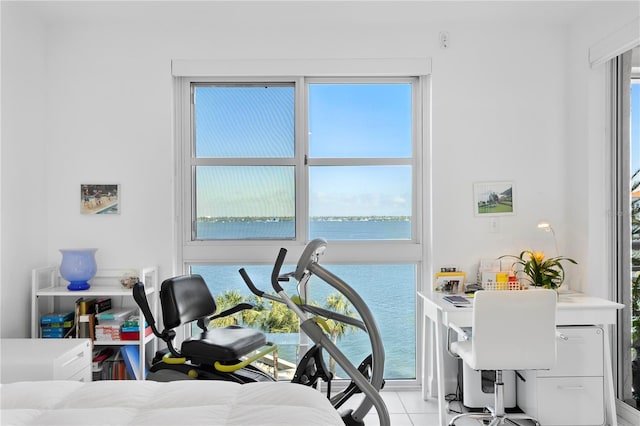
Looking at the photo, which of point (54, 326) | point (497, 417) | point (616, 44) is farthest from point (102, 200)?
point (616, 44)

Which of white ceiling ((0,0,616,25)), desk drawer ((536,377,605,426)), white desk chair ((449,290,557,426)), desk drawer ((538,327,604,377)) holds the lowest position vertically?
desk drawer ((536,377,605,426))

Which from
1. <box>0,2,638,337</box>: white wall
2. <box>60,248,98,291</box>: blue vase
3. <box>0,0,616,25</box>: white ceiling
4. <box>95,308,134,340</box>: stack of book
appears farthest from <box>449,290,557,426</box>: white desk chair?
<box>60,248,98,291</box>: blue vase

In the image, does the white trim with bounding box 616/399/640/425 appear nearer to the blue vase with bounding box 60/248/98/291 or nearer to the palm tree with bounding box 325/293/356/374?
the palm tree with bounding box 325/293/356/374

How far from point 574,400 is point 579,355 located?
0.88 feet

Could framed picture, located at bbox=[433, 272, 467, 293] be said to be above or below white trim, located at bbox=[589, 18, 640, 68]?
below

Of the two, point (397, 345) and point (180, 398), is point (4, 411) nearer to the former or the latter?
point (180, 398)

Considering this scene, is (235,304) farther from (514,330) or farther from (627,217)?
(627,217)

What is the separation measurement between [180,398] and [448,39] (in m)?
2.96

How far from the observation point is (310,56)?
11.3 ft

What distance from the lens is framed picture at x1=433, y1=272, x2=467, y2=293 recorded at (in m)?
3.36

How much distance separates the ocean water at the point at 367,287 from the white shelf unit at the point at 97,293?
1.32 ft

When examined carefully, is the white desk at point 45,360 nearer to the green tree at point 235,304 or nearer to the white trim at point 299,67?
the green tree at point 235,304

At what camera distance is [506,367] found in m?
2.61

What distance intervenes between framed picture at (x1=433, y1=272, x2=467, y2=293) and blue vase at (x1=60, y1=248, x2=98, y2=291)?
2390 millimetres
